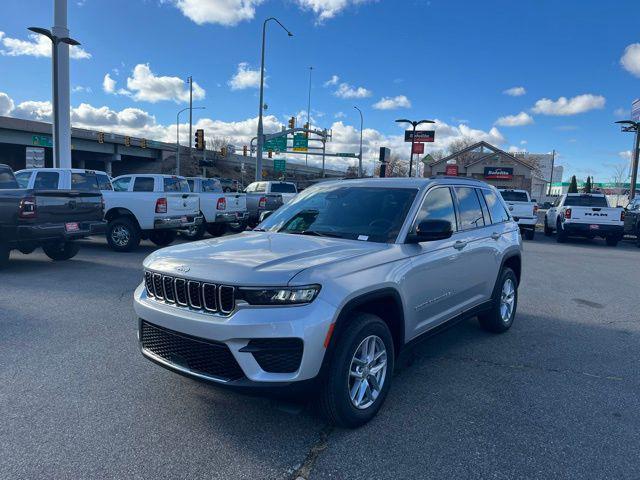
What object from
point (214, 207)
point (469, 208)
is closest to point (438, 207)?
point (469, 208)

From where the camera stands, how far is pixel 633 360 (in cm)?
492

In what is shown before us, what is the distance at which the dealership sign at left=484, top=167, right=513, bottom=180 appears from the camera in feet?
193

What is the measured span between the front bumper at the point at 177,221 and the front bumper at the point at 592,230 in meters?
13.1

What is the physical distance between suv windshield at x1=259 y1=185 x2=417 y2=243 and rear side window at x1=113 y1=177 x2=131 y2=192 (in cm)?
866

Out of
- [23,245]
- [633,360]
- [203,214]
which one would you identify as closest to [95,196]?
[23,245]

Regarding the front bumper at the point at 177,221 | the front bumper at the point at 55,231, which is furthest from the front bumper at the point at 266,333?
the front bumper at the point at 177,221

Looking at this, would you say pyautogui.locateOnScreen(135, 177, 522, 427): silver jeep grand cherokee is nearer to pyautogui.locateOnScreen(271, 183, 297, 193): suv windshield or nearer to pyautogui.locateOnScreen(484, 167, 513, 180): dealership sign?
pyautogui.locateOnScreen(271, 183, 297, 193): suv windshield

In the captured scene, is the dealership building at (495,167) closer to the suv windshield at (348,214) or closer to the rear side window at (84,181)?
the rear side window at (84,181)

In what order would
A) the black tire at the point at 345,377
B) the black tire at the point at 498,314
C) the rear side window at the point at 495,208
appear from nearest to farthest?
the black tire at the point at 345,377 < the black tire at the point at 498,314 < the rear side window at the point at 495,208

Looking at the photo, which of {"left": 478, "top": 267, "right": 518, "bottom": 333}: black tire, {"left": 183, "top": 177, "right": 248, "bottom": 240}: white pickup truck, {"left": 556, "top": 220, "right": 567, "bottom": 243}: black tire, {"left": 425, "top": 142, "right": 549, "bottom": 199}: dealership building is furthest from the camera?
{"left": 425, "top": 142, "right": 549, "bottom": 199}: dealership building

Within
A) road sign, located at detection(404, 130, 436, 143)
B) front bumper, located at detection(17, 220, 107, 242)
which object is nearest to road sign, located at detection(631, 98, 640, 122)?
road sign, located at detection(404, 130, 436, 143)

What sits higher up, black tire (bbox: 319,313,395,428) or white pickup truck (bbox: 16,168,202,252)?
white pickup truck (bbox: 16,168,202,252)

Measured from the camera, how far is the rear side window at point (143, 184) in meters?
12.1

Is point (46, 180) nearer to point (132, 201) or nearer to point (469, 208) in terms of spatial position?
point (132, 201)
